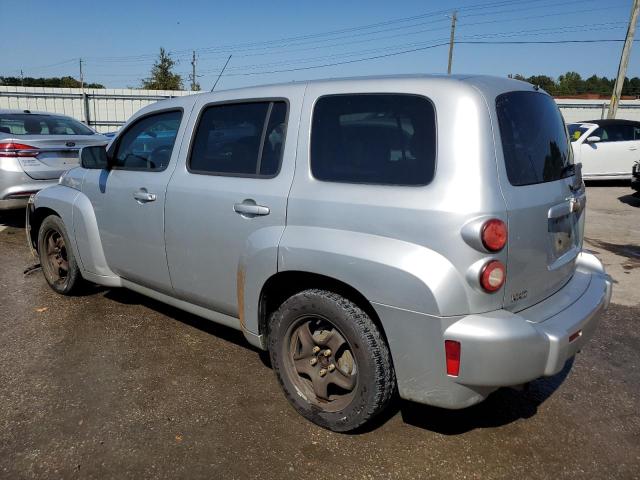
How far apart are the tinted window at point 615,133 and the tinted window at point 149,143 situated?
11.5 m

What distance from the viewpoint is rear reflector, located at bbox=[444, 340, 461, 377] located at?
7.24ft

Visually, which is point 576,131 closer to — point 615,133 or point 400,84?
point 615,133

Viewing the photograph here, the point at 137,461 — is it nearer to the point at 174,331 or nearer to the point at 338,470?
the point at 338,470

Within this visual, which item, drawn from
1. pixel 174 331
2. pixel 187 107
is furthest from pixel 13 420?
pixel 187 107

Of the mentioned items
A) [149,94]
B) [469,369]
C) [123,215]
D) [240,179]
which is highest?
[149,94]

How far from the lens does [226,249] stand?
3.05 m

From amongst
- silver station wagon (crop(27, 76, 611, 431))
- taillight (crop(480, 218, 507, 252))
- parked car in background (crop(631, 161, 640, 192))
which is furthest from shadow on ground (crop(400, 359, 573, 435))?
parked car in background (crop(631, 161, 640, 192))

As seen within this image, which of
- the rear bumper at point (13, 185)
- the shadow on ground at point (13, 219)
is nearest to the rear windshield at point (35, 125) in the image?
the rear bumper at point (13, 185)

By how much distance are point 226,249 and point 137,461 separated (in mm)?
1204

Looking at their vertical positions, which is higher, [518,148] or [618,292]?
[518,148]

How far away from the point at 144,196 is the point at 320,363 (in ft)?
5.63

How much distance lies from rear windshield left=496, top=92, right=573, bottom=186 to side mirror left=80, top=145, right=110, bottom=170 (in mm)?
2914

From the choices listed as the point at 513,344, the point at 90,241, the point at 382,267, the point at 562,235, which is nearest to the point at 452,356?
the point at 513,344

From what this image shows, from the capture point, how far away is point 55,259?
4.81 meters
